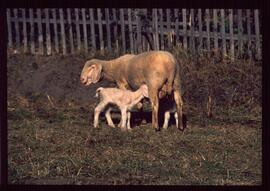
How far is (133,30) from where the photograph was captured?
16.6 metres

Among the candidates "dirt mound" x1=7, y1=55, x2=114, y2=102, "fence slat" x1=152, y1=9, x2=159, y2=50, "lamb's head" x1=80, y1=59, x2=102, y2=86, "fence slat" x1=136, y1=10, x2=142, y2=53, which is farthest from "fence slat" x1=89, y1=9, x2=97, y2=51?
"lamb's head" x1=80, y1=59, x2=102, y2=86

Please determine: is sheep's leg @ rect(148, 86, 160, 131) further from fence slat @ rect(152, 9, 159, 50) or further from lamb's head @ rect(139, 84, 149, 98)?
fence slat @ rect(152, 9, 159, 50)

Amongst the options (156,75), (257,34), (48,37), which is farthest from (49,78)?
(156,75)

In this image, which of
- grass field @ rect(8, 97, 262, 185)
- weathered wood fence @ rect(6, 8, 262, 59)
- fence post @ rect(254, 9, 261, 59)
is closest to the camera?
grass field @ rect(8, 97, 262, 185)

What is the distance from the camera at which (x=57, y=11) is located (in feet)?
58.4

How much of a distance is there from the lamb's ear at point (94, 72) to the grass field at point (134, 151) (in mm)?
580

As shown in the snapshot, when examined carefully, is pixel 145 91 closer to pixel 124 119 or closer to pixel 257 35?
pixel 124 119

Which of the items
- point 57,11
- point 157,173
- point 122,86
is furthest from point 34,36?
point 157,173

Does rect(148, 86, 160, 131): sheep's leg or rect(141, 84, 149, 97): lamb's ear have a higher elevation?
rect(141, 84, 149, 97): lamb's ear

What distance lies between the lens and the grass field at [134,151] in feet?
26.4

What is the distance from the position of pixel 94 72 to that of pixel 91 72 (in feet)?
0.15

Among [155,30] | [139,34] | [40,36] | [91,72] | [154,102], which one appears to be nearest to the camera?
[154,102]

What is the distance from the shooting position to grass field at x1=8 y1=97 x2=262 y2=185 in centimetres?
805

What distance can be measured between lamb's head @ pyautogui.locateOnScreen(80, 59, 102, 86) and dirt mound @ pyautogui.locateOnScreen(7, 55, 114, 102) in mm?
1426
